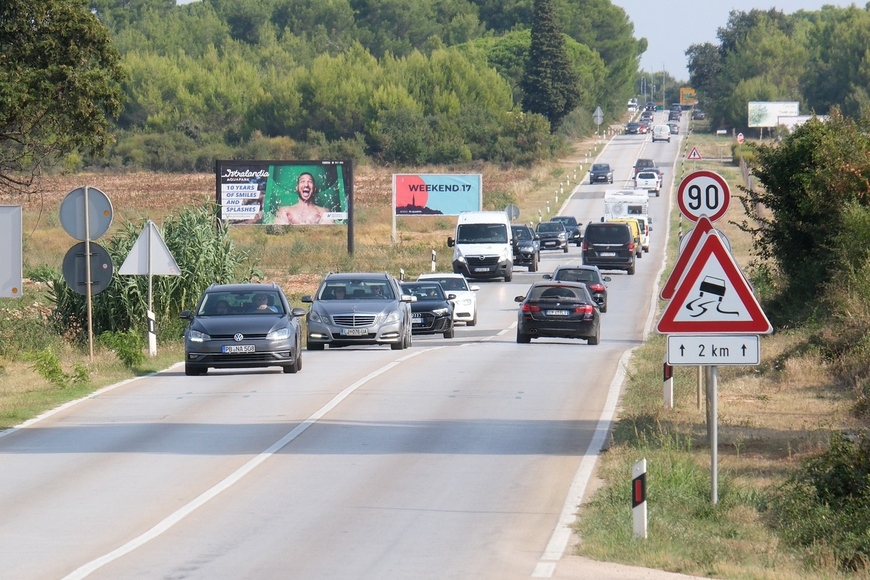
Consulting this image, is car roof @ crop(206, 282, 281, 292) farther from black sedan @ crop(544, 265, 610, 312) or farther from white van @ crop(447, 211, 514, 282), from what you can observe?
white van @ crop(447, 211, 514, 282)

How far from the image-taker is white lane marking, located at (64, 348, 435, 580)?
9477 millimetres

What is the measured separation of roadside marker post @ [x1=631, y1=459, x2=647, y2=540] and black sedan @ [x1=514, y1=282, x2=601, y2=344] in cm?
1970

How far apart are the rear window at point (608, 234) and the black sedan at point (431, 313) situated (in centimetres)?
1838

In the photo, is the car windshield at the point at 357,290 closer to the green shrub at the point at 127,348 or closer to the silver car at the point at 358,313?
the silver car at the point at 358,313

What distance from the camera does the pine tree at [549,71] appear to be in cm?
12888

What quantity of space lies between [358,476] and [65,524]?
3.20m

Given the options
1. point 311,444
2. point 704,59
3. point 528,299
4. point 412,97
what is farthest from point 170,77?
point 311,444

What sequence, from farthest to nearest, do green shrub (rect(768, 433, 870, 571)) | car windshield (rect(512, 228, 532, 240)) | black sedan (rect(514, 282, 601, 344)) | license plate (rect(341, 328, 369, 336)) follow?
car windshield (rect(512, 228, 532, 240)), black sedan (rect(514, 282, 601, 344)), license plate (rect(341, 328, 369, 336)), green shrub (rect(768, 433, 870, 571))

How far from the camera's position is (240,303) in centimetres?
2294

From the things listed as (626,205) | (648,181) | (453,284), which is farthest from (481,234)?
(648,181)

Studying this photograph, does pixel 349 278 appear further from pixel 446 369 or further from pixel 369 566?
pixel 369 566

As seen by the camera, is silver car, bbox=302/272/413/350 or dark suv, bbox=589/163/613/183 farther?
dark suv, bbox=589/163/613/183

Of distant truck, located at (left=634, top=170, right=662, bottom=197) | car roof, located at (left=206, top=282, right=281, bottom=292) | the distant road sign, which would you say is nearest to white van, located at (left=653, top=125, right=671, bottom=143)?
distant truck, located at (left=634, top=170, right=662, bottom=197)

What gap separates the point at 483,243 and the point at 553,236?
14932mm
